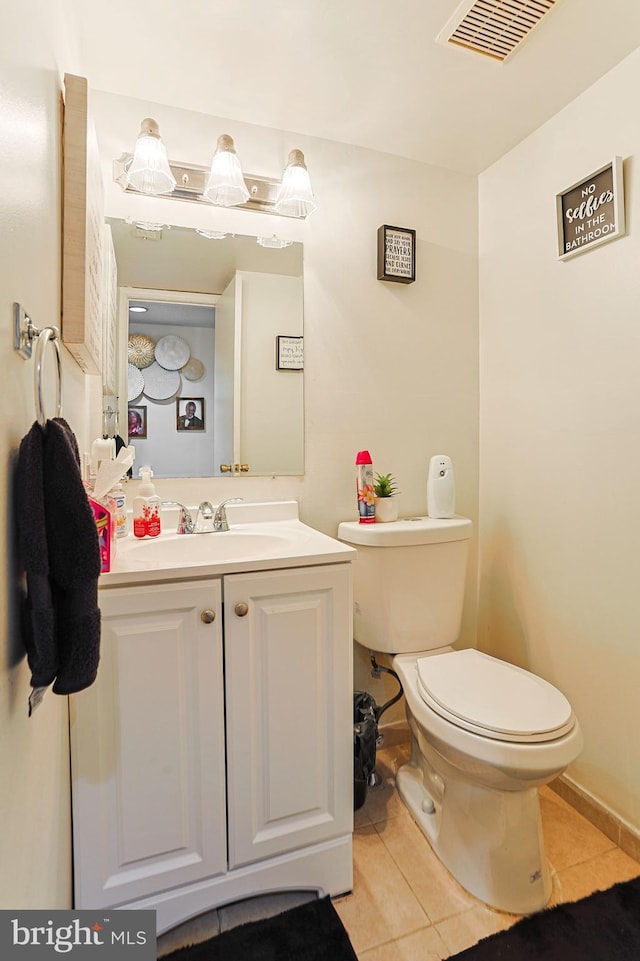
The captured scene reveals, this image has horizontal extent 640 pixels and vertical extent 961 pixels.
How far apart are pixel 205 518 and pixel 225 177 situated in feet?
3.37

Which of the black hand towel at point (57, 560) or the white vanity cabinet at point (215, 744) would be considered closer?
the black hand towel at point (57, 560)

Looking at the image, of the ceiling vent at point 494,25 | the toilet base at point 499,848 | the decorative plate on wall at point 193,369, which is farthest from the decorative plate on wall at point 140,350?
the toilet base at point 499,848

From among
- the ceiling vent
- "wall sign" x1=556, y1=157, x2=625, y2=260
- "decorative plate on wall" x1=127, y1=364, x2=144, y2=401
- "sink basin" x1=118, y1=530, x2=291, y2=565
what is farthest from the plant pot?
the ceiling vent

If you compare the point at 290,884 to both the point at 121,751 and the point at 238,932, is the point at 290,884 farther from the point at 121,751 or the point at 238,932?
the point at 121,751

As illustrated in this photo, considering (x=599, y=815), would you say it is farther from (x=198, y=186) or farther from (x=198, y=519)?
(x=198, y=186)

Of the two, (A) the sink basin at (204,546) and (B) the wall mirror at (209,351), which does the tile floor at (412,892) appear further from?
(B) the wall mirror at (209,351)

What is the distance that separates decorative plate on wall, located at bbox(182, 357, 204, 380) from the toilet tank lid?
680mm

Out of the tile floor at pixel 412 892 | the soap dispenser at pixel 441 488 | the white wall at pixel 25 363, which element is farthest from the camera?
the soap dispenser at pixel 441 488

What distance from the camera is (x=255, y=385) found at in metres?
1.60

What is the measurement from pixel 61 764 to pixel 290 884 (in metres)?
0.66

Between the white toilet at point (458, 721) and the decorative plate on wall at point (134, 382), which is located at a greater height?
the decorative plate on wall at point (134, 382)

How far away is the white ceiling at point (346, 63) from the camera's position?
120 centimetres

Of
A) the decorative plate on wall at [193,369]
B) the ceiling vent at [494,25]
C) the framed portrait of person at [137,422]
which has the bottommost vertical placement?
the framed portrait of person at [137,422]

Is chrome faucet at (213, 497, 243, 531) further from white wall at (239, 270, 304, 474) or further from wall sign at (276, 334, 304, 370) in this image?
wall sign at (276, 334, 304, 370)
